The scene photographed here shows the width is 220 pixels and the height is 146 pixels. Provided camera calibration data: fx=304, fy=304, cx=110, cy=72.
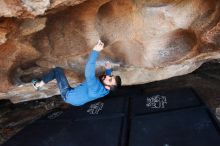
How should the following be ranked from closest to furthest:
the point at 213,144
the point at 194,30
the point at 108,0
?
the point at 213,144 < the point at 108,0 < the point at 194,30

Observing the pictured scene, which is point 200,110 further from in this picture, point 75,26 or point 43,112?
point 43,112

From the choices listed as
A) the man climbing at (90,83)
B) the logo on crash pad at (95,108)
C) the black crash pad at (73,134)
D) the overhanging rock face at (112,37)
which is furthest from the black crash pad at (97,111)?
the overhanging rock face at (112,37)

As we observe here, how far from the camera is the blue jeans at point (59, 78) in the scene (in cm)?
320

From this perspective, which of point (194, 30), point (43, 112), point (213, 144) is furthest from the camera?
point (43, 112)

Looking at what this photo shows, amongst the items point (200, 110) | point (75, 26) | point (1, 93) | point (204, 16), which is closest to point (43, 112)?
point (1, 93)

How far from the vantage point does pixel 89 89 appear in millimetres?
2920

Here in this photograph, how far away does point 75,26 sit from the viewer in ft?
10.0

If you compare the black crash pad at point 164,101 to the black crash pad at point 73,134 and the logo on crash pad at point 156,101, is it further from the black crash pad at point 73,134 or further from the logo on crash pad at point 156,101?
the black crash pad at point 73,134

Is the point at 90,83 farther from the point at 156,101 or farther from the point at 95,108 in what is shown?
the point at 156,101

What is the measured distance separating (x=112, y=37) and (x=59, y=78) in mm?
730

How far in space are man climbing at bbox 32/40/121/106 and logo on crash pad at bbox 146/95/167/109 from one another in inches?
18.2

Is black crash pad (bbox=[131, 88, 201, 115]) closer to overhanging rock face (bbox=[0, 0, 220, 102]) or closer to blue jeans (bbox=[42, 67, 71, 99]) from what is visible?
→ overhanging rock face (bbox=[0, 0, 220, 102])

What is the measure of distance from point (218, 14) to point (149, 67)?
0.96 m

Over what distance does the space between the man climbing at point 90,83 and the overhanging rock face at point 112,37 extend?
21 cm
